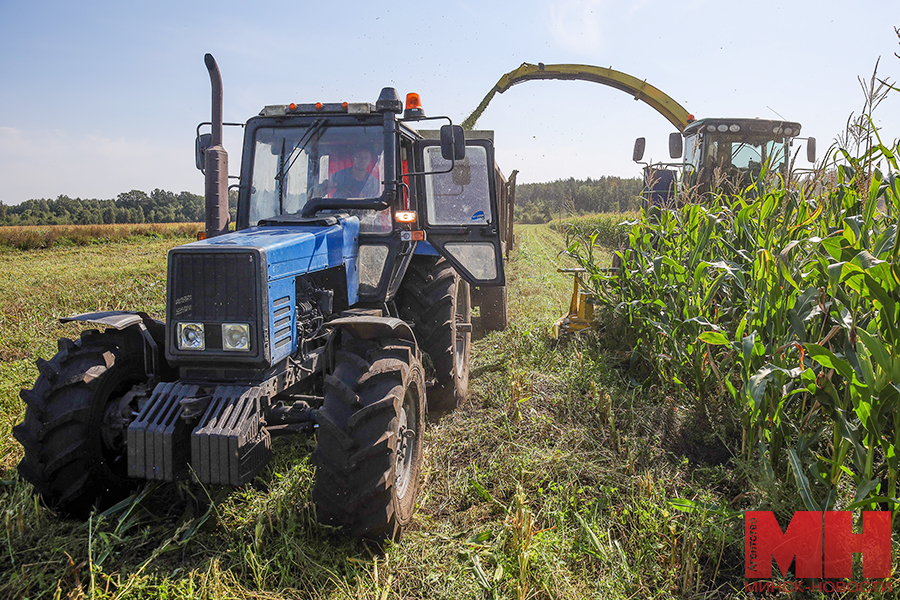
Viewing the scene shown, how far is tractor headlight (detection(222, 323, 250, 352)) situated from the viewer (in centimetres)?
257

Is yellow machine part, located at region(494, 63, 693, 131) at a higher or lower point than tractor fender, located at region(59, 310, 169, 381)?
higher

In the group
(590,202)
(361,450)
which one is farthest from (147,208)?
(361,450)


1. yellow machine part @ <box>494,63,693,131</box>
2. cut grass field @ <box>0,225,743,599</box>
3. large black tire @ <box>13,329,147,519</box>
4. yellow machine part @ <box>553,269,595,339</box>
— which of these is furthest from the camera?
yellow machine part @ <box>494,63,693,131</box>

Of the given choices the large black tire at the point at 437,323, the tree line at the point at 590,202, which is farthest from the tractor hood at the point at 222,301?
the tree line at the point at 590,202

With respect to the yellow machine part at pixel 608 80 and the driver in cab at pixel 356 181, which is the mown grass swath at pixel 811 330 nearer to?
the driver in cab at pixel 356 181

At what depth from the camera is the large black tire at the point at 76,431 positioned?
8.21 feet

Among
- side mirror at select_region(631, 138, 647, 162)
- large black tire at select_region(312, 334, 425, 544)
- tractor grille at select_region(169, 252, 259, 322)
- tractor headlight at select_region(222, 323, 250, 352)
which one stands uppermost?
side mirror at select_region(631, 138, 647, 162)

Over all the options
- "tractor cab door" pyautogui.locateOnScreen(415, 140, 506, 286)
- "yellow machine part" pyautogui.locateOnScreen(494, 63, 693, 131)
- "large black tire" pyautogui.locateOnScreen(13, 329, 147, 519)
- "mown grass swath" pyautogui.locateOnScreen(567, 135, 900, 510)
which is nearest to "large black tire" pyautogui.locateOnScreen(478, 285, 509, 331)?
"tractor cab door" pyautogui.locateOnScreen(415, 140, 506, 286)

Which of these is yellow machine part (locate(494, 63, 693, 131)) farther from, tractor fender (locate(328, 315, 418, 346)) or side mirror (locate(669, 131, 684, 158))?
tractor fender (locate(328, 315, 418, 346))

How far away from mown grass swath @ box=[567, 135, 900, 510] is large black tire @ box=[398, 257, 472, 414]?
150 centimetres

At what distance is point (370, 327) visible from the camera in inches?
107

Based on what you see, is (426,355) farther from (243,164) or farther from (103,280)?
(103,280)

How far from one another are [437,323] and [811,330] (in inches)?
89.3

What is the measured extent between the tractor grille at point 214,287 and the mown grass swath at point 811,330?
7.33ft
